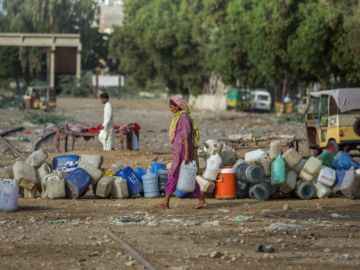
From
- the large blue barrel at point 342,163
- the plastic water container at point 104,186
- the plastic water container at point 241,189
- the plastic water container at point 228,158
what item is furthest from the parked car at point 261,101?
the plastic water container at point 104,186

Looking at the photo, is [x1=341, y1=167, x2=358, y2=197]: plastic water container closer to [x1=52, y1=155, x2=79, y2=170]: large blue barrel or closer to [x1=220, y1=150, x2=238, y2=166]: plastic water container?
[x1=220, y1=150, x2=238, y2=166]: plastic water container

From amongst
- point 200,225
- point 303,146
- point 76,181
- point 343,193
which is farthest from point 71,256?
point 303,146

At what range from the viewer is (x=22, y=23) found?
5584cm

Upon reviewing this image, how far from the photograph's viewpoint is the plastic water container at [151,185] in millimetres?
8766

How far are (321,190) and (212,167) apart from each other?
1888 millimetres

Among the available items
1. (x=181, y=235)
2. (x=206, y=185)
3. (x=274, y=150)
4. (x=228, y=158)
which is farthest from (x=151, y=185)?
(x=181, y=235)

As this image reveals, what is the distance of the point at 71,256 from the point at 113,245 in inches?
21.4

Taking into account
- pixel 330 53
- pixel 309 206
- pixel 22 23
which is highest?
pixel 22 23

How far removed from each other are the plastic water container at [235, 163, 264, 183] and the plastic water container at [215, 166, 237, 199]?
5.6 inches

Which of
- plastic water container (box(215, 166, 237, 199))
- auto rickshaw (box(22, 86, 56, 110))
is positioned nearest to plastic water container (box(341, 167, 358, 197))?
plastic water container (box(215, 166, 237, 199))

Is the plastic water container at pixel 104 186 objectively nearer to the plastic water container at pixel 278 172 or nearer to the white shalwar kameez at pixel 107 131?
the plastic water container at pixel 278 172

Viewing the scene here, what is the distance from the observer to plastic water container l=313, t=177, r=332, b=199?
871cm

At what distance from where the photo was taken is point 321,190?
8.72 m

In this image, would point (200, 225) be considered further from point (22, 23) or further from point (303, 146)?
point (22, 23)
